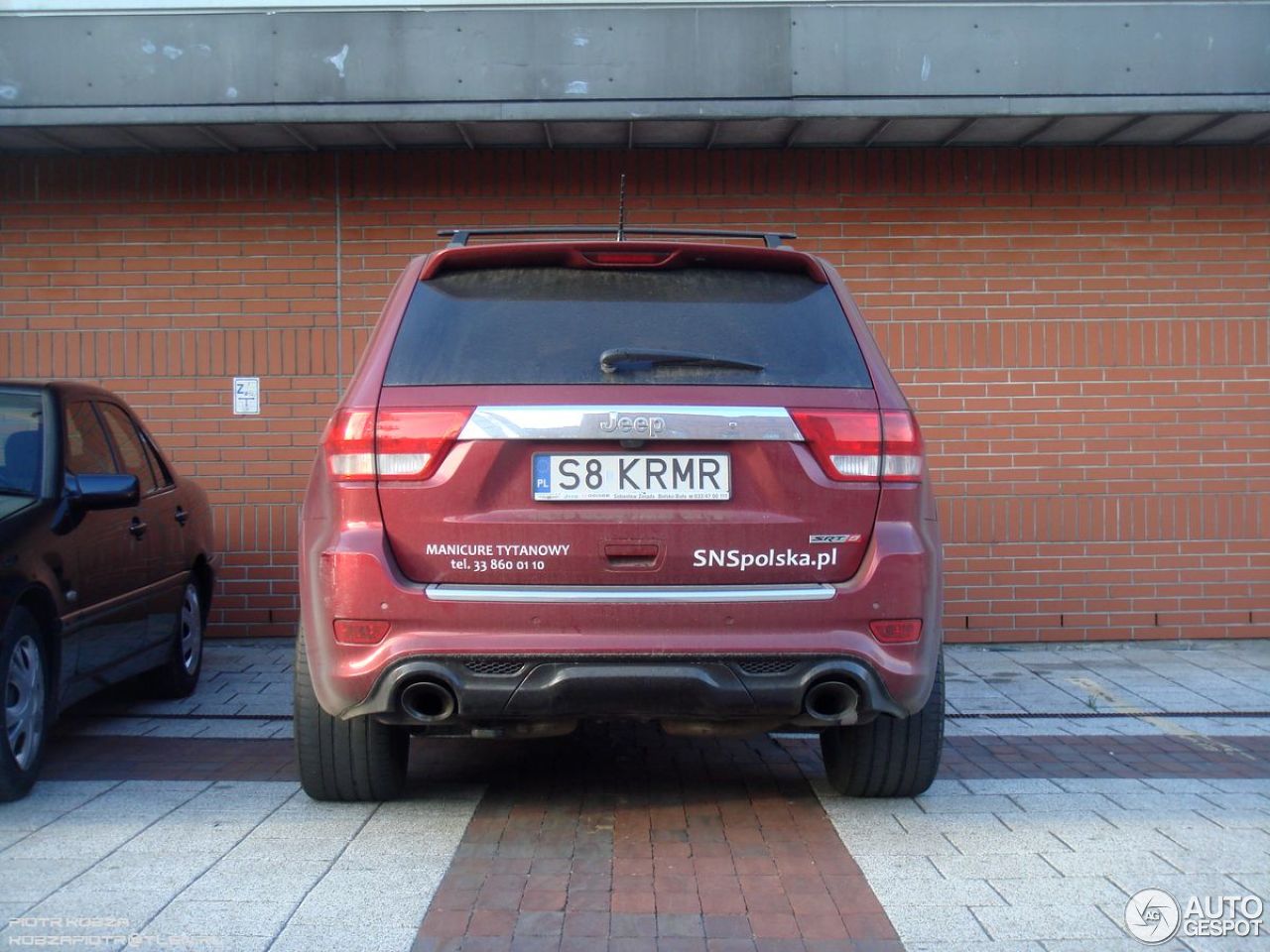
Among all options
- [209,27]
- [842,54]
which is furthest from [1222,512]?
[209,27]

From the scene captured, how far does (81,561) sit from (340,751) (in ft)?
5.11

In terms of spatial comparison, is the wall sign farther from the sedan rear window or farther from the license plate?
the license plate

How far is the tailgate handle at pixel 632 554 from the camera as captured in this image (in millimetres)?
3857

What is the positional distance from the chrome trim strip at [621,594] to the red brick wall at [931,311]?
471cm

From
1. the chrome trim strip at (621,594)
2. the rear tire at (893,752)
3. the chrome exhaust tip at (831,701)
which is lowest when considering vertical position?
the rear tire at (893,752)

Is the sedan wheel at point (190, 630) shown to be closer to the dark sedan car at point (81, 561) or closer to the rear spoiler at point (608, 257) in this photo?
the dark sedan car at point (81, 561)

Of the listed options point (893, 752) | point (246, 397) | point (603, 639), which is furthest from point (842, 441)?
point (246, 397)

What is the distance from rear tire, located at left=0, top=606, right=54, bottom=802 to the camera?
4.54m

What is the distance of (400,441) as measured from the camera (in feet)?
12.7

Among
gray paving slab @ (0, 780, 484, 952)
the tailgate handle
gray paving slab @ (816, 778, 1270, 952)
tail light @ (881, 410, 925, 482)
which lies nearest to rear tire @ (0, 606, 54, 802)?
gray paving slab @ (0, 780, 484, 952)

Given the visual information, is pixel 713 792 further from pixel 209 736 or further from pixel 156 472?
pixel 156 472

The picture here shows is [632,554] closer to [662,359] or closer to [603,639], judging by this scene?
[603,639]

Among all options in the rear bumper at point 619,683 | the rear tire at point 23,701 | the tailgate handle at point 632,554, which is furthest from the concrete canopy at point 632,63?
the rear bumper at point 619,683

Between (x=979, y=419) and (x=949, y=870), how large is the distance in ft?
15.9
